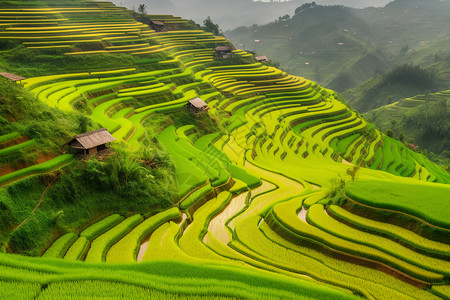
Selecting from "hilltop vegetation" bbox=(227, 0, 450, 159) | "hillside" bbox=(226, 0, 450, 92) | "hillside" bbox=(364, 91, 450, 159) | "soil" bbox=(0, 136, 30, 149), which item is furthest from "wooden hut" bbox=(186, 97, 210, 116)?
"hillside" bbox=(226, 0, 450, 92)

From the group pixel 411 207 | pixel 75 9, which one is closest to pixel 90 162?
pixel 411 207

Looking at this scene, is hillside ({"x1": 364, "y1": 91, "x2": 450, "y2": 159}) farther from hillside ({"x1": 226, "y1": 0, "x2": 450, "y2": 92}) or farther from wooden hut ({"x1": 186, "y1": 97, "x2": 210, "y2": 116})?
wooden hut ({"x1": 186, "y1": 97, "x2": 210, "y2": 116})

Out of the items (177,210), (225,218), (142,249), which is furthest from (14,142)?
(225,218)

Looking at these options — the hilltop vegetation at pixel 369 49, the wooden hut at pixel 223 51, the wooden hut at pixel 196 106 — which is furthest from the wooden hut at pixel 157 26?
the hilltop vegetation at pixel 369 49

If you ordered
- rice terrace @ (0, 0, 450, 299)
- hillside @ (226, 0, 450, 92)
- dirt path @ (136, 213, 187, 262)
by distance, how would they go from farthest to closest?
hillside @ (226, 0, 450, 92) < dirt path @ (136, 213, 187, 262) < rice terrace @ (0, 0, 450, 299)

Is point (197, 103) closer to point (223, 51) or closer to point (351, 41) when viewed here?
point (223, 51)

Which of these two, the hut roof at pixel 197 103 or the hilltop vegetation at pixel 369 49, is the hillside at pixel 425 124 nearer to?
the hilltop vegetation at pixel 369 49
